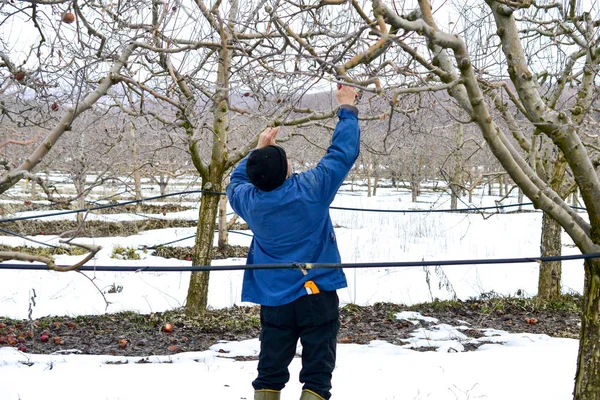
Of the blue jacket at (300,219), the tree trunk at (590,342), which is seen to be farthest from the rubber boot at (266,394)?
the tree trunk at (590,342)

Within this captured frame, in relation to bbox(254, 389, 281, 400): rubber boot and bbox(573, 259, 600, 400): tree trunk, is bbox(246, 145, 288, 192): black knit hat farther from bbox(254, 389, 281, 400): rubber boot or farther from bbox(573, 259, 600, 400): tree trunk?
bbox(573, 259, 600, 400): tree trunk

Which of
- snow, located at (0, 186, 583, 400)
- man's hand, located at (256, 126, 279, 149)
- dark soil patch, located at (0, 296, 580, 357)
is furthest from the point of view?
dark soil patch, located at (0, 296, 580, 357)

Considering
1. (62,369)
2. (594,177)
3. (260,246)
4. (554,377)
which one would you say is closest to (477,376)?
(554,377)

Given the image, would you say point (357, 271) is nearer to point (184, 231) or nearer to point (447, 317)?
point (447, 317)

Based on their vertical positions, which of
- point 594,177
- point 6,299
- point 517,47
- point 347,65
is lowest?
point 6,299

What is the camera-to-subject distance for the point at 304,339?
2.57 m

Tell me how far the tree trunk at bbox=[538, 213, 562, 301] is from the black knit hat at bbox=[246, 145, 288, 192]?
522 cm

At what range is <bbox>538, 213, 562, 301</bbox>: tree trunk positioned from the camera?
6.79 m

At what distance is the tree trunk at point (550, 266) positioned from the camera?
679 centimetres

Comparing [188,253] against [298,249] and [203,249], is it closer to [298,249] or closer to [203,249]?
[203,249]

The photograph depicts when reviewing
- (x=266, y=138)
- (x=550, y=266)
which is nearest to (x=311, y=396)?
(x=266, y=138)

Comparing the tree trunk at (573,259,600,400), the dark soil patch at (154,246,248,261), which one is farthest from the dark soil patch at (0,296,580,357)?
the dark soil patch at (154,246,248,261)

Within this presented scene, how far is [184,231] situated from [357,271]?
226 inches

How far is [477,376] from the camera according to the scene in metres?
3.97
